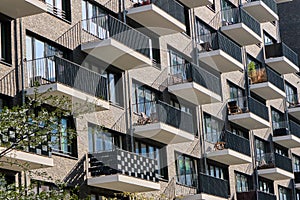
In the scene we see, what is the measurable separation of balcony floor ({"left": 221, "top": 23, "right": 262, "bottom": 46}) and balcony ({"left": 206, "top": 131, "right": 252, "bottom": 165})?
Answer: 18.7 feet

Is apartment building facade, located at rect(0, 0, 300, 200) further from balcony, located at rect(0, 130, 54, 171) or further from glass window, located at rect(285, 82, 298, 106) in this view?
glass window, located at rect(285, 82, 298, 106)

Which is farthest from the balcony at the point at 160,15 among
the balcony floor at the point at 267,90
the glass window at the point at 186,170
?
the balcony floor at the point at 267,90

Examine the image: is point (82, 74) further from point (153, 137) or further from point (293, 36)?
point (293, 36)

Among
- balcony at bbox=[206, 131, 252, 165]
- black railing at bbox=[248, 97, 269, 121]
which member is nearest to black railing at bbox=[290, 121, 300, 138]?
black railing at bbox=[248, 97, 269, 121]

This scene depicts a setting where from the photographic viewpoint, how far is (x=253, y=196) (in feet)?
141

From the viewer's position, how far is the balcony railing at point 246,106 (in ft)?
147

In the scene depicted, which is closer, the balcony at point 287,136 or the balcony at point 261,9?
the balcony at point 261,9

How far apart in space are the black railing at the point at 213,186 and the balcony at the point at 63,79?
29.5ft

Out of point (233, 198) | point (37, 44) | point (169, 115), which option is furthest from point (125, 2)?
point (233, 198)

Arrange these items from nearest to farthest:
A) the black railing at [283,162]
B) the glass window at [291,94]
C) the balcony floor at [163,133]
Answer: the balcony floor at [163,133] → the black railing at [283,162] → the glass window at [291,94]

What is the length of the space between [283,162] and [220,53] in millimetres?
10333

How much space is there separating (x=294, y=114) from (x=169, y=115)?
21.9m

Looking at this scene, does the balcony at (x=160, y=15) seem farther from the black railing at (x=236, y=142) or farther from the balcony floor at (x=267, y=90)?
the balcony floor at (x=267, y=90)

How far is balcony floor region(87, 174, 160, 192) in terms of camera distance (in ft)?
99.8
